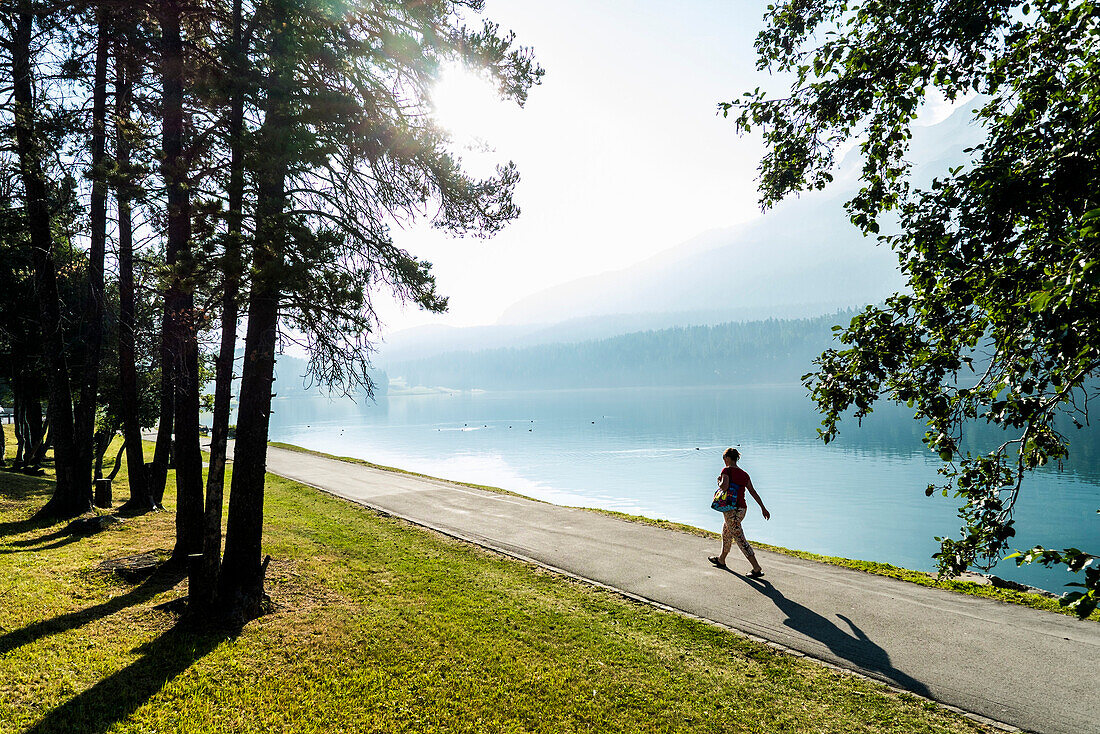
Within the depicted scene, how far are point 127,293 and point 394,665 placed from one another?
9960 mm

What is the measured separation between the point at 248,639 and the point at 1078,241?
8.51 metres

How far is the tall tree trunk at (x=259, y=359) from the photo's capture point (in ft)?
22.2

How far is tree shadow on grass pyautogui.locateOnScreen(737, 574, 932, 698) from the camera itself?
6375 millimetres

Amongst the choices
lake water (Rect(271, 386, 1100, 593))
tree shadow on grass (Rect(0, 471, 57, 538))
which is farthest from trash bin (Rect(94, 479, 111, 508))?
lake water (Rect(271, 386, 1100, 593))

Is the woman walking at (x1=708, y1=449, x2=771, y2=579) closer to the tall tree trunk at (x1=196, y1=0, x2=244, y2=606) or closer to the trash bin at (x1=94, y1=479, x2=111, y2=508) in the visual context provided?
the tall tree trunk at (x1=196, y1=0, x2=244, y2=606)

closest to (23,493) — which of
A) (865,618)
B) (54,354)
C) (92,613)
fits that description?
(54,354)

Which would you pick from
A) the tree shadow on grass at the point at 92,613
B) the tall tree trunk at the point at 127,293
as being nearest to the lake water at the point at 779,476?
the tree shadow on grass at the point at 92,613

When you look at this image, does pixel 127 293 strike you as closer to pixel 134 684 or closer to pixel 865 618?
pixel 134 684

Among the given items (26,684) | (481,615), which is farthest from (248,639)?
(481,615)

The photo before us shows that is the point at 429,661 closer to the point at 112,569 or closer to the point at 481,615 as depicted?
the point at 481,615

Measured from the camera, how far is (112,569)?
8.94m

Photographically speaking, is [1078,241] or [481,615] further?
[481,615]

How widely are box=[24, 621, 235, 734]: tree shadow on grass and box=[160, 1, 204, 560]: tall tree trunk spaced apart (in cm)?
246

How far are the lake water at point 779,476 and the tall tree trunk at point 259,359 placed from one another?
5.80ft
